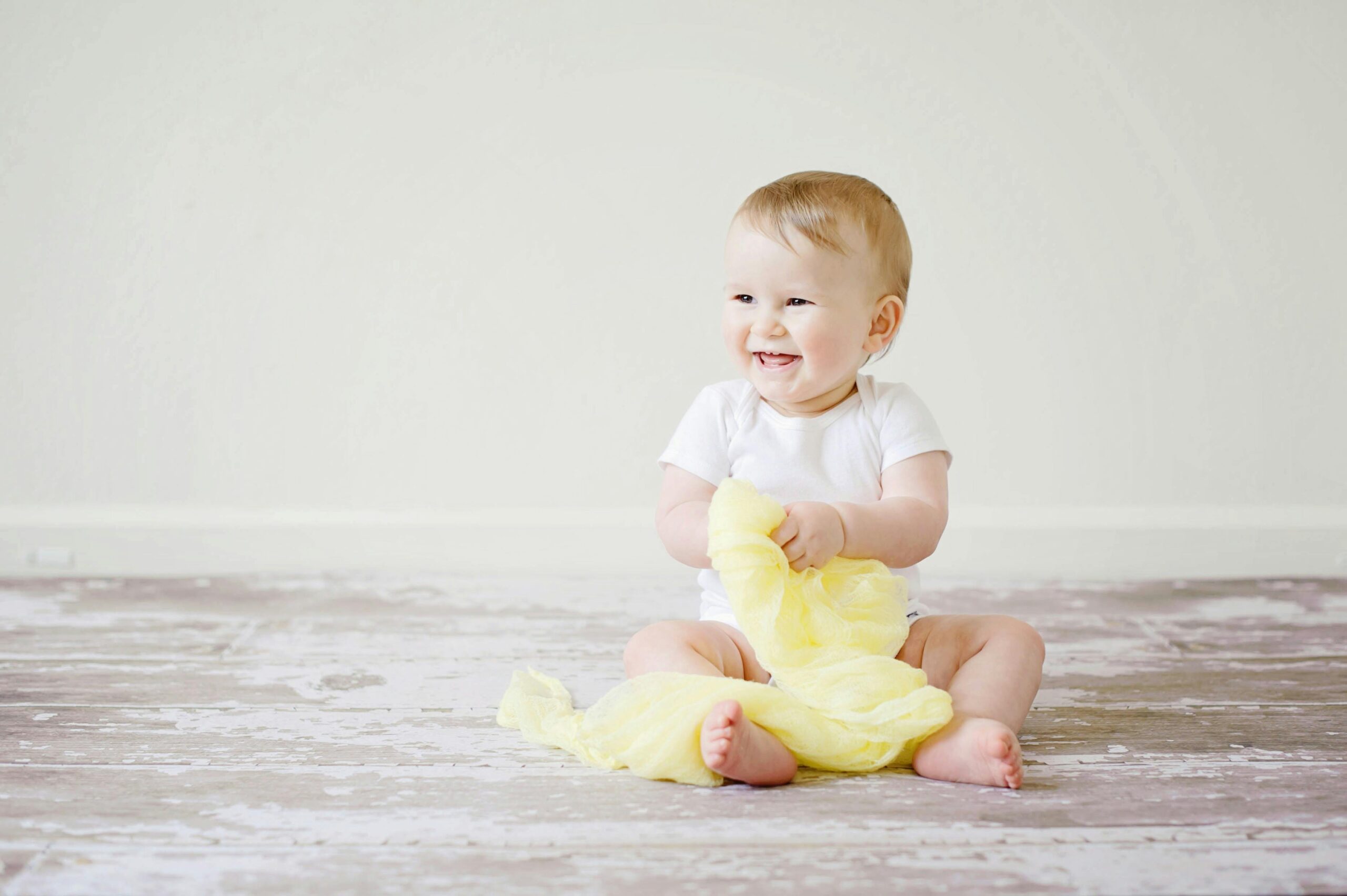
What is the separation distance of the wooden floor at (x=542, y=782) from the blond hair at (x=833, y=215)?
1.59 feet

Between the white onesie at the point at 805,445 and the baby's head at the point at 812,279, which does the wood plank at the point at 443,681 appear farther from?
the baby's head at the point at 812,279

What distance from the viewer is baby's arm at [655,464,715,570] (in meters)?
1.10

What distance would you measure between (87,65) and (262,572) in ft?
2.88

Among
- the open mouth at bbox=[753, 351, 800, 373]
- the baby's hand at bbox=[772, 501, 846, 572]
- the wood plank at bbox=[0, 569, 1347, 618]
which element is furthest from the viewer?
the wood plank at bbox=[0, 569, 1347, 618]

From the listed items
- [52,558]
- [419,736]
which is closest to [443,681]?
[419,736]

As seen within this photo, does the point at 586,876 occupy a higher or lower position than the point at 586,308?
lower

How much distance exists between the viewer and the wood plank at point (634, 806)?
85cm

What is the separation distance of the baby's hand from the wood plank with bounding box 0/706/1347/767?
26 cm

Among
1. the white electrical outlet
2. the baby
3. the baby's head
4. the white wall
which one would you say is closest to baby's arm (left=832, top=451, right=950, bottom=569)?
the baby

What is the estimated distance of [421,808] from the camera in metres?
0.91

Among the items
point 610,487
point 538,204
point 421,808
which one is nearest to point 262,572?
point 610,487

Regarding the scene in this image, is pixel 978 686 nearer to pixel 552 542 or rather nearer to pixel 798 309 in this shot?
pixel 798 309

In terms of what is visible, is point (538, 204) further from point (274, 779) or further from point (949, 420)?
point (274, 779)

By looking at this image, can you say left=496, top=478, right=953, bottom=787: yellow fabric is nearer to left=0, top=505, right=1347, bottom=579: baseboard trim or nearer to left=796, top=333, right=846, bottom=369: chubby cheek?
left=796, top=333, right=846, bottom=369: chubby cheek
